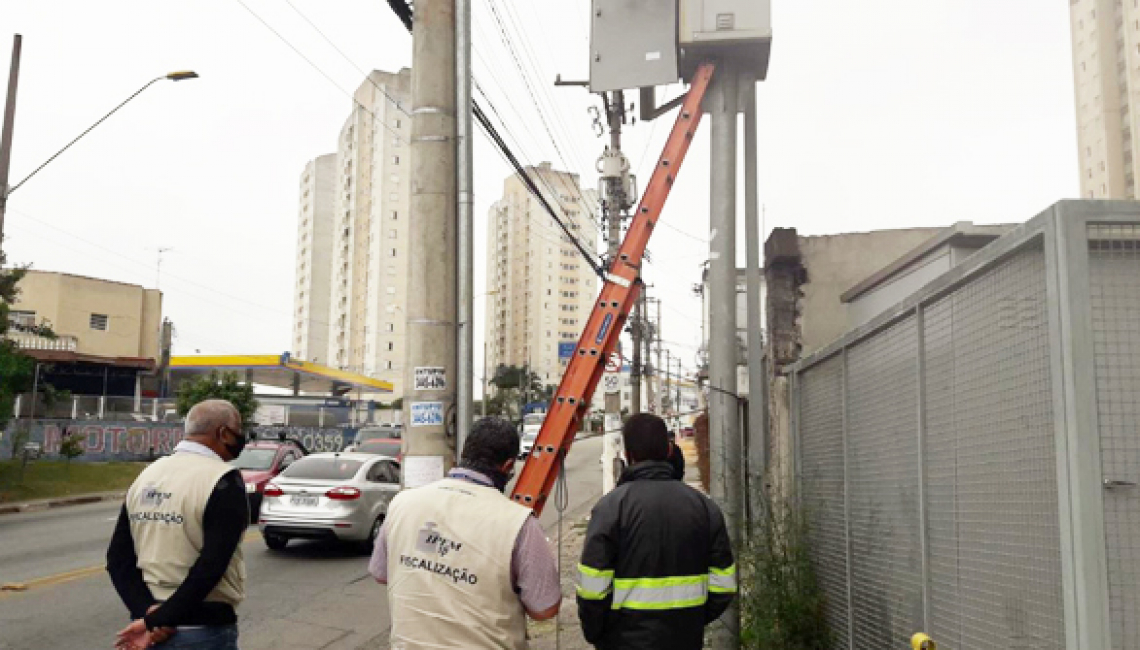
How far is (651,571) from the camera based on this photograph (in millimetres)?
3643

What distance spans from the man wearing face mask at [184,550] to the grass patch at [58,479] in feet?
65.7

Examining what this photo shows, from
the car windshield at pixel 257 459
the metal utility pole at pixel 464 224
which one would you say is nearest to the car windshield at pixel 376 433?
the car windshield at pixel 257 459

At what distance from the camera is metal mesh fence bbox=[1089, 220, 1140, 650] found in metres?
2.42

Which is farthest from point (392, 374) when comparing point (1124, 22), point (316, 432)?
point (1124, 22)

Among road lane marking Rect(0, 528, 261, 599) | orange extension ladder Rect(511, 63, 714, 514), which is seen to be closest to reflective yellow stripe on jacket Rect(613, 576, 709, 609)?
orange extension ladder Rect(511, 63, 714, 514)

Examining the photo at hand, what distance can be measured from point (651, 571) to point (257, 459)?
1523 cm

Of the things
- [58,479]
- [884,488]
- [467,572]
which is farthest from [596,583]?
[58,479]

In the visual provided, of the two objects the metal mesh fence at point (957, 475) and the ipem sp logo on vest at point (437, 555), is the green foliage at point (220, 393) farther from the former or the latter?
the ipem sp logo on vest at point (437, 555)

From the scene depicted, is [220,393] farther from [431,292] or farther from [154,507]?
A: [154,507]

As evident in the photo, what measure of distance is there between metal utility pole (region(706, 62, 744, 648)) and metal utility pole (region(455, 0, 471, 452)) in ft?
6.06

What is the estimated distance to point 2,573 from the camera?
1105 centimetres

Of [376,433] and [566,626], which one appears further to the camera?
[376,433]

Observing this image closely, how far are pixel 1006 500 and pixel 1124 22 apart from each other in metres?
95.3

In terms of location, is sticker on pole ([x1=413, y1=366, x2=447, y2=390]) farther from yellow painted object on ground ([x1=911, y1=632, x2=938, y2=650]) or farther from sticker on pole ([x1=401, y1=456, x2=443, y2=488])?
yellow painted object on ground ([x1=911, y1=632, x2=938, y2=650])
